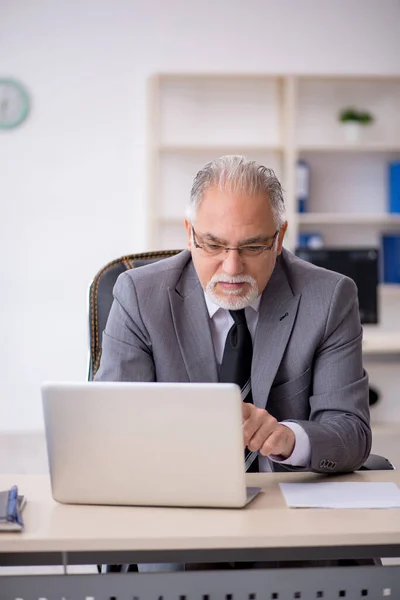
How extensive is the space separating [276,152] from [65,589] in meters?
4.13

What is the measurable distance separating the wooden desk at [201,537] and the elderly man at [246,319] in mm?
373

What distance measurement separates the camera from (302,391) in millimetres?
1727

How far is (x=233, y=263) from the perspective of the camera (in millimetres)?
1637

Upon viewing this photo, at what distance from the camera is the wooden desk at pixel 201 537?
1.15 metres

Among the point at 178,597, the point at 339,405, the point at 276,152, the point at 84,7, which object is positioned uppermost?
the point at 84,7

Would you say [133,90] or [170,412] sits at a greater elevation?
[133,90]

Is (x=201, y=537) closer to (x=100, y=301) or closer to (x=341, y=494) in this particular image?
(x=341, y=494)

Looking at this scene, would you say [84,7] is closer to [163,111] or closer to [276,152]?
[163,111]

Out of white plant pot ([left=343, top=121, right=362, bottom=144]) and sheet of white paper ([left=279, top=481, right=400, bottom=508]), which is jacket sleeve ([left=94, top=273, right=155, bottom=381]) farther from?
white plant pot ([left=343, top=121, right=362, bottom=144])

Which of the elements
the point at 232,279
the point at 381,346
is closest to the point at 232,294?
the point at 232,279

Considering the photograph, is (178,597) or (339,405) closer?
(178,597)

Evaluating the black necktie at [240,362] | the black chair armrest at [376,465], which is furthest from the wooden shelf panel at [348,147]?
the black chair armrest at [376,465]

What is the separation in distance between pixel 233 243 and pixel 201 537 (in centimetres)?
66

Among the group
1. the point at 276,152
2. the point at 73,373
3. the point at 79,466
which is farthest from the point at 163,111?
the point at 79,466
